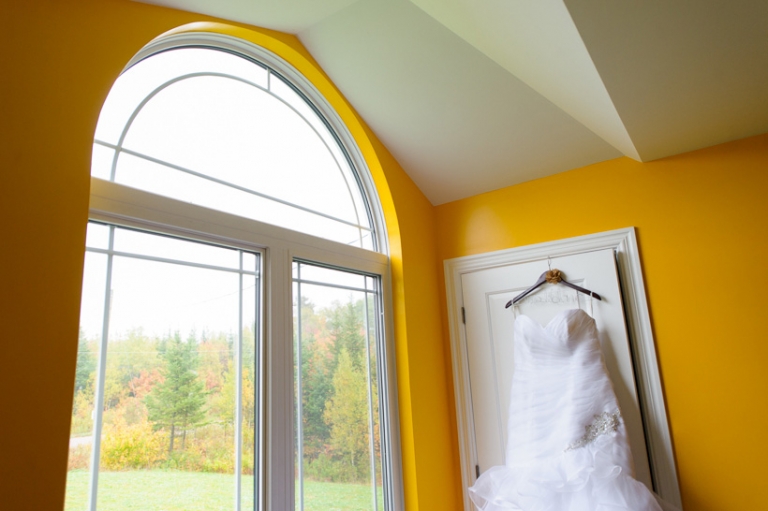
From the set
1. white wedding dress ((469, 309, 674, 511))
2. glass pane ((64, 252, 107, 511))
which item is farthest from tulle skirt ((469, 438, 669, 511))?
glass pane ((64, 252, 107, 511))

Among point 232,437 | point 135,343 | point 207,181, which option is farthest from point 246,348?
point 207,181

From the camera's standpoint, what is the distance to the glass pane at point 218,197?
154cm

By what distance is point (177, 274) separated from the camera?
1594mm

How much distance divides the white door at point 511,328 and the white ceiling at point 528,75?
0.49 meters

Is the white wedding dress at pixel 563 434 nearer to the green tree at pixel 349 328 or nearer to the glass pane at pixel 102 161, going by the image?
the green tree at pixel 349 328

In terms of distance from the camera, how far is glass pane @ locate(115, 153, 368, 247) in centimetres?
154

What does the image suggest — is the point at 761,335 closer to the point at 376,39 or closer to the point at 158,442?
the point at 376,39

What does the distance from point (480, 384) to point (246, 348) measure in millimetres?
1302

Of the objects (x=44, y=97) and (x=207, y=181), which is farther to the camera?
(x=207, y=181)

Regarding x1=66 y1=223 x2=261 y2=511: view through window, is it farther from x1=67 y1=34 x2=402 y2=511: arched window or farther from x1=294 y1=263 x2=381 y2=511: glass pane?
x1=294 y1=263 x2=381 y2=511: glass pane

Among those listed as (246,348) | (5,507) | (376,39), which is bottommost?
(5,507)

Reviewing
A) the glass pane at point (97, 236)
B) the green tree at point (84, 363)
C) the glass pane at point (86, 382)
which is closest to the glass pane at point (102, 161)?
the glass pane at point (97, 236)

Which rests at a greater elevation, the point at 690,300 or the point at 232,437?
the point at 690,300

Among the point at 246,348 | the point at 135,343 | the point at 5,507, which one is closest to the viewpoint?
the point at 5,507
